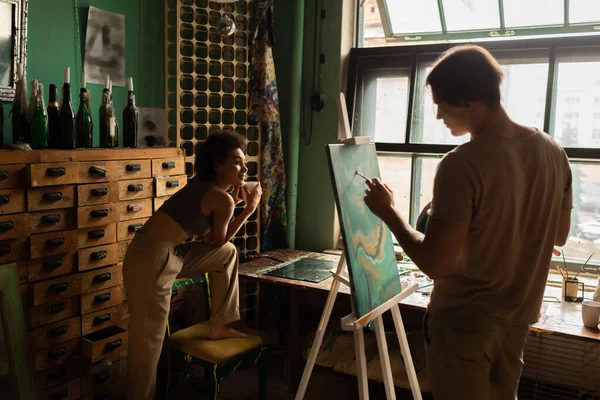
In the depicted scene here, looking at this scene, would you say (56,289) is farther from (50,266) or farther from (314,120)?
(314,120)

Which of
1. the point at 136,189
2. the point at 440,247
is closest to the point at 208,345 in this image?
the point at 136,189

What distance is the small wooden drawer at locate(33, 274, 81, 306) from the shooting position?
7.68ft

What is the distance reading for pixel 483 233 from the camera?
1463 millimetres

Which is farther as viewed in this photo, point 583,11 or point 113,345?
point 583,11

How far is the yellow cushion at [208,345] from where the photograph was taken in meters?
2.55

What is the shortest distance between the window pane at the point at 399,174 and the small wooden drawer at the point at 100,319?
Answer: 6.07 feet

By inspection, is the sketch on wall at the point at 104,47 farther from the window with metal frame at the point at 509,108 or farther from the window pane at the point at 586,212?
the window pane at the point at 586,212

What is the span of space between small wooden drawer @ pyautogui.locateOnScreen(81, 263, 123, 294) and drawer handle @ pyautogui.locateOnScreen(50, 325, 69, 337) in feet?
0.55

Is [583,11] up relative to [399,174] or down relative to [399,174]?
up

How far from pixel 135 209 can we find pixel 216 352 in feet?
2.54

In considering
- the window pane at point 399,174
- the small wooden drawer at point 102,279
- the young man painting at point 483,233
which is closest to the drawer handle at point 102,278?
the small wooden drawer at point 102,279

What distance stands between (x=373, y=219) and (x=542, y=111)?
62.1 inches

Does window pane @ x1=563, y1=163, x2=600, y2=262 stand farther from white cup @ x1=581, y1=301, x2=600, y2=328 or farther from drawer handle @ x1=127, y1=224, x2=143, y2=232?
drawer handle @ x1=127, y1=224, x2=143, y2=232

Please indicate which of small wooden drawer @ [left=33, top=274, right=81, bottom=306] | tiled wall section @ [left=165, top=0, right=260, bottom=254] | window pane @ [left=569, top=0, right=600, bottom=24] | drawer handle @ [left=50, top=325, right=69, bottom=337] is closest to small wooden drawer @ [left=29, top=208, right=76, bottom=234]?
small wooden drawer @ [left=33, top=274, right=81, bottom=306]
